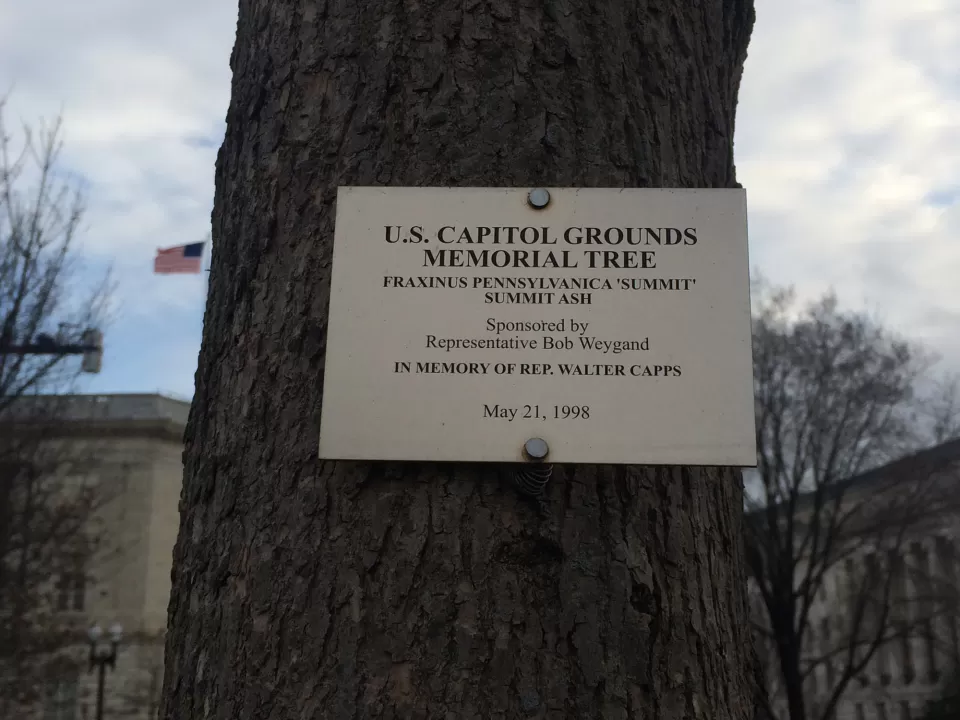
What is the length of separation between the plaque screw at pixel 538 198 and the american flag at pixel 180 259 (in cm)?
2561

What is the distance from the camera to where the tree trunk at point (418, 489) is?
4.50ft

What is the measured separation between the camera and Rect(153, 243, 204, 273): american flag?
25.7 m

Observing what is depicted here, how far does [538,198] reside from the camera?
5.03 ft

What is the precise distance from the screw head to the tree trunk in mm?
78

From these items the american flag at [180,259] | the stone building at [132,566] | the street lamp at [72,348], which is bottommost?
the stone building at [132,566]

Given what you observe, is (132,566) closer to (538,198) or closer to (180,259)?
(180,259)

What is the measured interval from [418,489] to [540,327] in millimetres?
322

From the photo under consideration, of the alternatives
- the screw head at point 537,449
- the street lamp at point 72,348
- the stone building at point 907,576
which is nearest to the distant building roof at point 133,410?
the street lamp at point 72,348

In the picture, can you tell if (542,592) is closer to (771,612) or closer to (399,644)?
(399,644)

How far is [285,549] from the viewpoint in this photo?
1.44 m

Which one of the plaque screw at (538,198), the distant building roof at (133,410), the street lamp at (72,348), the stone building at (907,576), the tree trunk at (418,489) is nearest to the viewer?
the tree trunk at (418,489)

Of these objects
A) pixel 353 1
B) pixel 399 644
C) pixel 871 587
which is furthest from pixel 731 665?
pixel 871 587

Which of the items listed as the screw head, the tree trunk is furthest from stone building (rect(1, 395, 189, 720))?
the screw head

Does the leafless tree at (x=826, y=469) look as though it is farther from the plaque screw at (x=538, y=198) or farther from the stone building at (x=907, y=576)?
the plaque screw at (x=538, y=198)
